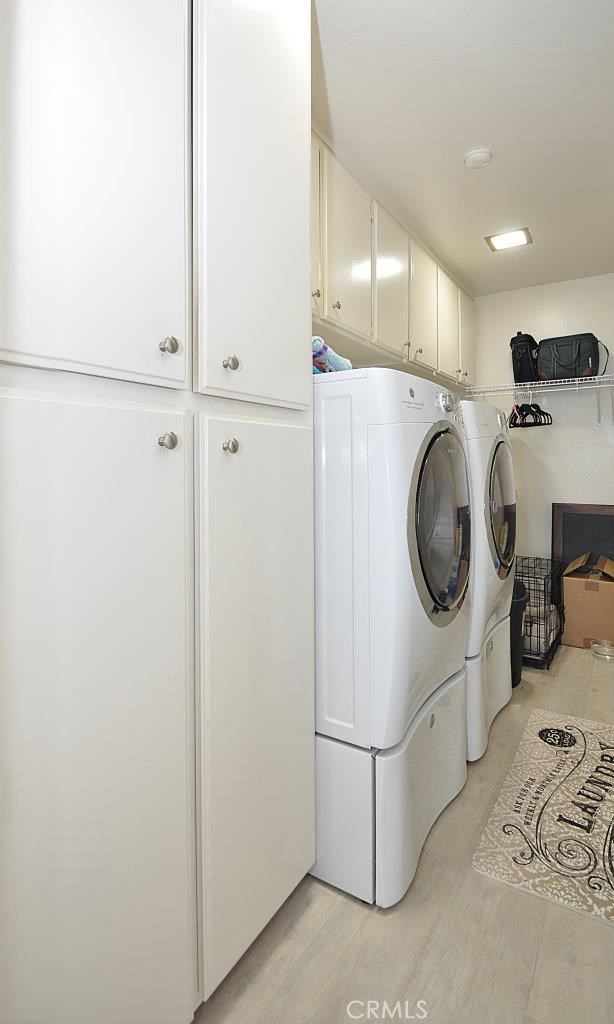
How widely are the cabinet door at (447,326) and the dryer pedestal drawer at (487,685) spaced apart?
64.2 inches

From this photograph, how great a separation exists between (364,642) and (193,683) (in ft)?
1.70

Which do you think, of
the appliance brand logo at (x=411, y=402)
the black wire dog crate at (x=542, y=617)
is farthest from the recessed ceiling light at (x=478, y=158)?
the black wire dog crate at (x=542, y=617)

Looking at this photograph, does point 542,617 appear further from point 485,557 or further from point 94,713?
point 94,713

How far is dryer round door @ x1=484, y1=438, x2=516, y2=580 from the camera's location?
2.15 m

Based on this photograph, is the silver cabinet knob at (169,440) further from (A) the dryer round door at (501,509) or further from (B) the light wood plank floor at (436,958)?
(A) the dryer round door at (501,509)

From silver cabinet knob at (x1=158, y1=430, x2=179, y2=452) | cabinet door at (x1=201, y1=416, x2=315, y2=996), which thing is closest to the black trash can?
cabinet door at (x1=201, y1=416, x2=315, y2=996)

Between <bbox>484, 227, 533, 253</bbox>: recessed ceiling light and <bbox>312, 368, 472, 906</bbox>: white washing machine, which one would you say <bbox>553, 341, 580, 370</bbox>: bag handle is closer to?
→ <bbox>484, 227, 533, 253</bbox>: recessed ceiling light

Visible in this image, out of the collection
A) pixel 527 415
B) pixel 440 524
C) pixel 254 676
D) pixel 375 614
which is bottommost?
pixel 254 676

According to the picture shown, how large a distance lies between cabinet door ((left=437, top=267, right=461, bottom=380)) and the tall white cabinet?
2.04 metres

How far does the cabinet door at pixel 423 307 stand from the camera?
9.14 ft

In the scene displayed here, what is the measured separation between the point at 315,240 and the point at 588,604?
2.81m

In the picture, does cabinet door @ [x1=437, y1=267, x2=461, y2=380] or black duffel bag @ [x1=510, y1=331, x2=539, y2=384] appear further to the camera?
black duffel bag @ [x1=510, y1=331, x2=539, y2=384]

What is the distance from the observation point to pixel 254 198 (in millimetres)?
1163

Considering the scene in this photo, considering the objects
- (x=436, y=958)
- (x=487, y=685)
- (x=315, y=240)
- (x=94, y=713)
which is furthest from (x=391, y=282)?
(x=436, y=958)
